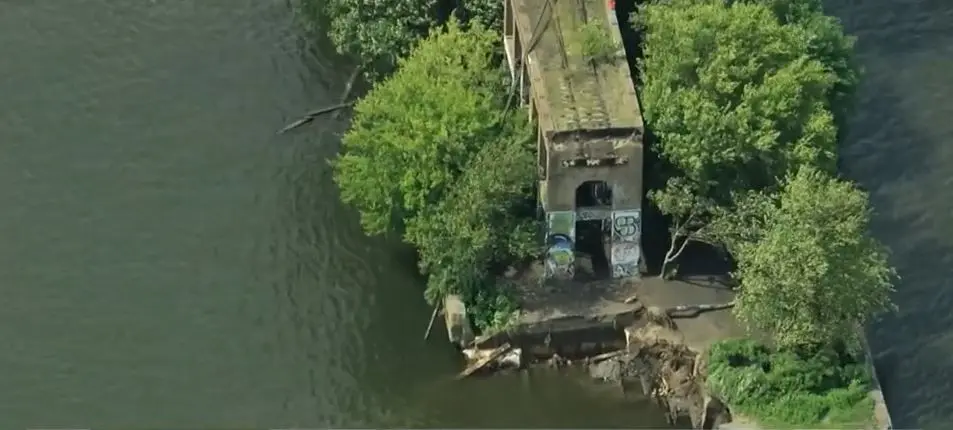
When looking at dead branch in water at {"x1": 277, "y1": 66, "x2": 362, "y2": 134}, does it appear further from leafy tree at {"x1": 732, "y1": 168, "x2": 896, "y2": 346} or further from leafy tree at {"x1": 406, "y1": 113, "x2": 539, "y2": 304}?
leafy tree at {"x1": 732, "y1": 168, "x2": 896, "y2": 346}

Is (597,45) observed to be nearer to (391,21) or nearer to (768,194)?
(768,194)

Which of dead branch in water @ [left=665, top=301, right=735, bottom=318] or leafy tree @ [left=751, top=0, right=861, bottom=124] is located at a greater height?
leafy tree @ [left=751, top=0, right=861, bottom=124]

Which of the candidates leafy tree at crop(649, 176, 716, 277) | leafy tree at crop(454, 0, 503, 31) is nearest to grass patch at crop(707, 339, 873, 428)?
leafy tree at crop(649, 176, 716, 277)

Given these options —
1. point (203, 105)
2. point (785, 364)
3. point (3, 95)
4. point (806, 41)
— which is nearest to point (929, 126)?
point (806, 41)

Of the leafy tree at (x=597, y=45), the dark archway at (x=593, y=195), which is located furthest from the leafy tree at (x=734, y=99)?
the dark archway at (x=593, y=195)

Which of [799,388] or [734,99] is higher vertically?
[734,99]

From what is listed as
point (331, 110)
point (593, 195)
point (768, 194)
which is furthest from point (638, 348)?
point (331, 110)
